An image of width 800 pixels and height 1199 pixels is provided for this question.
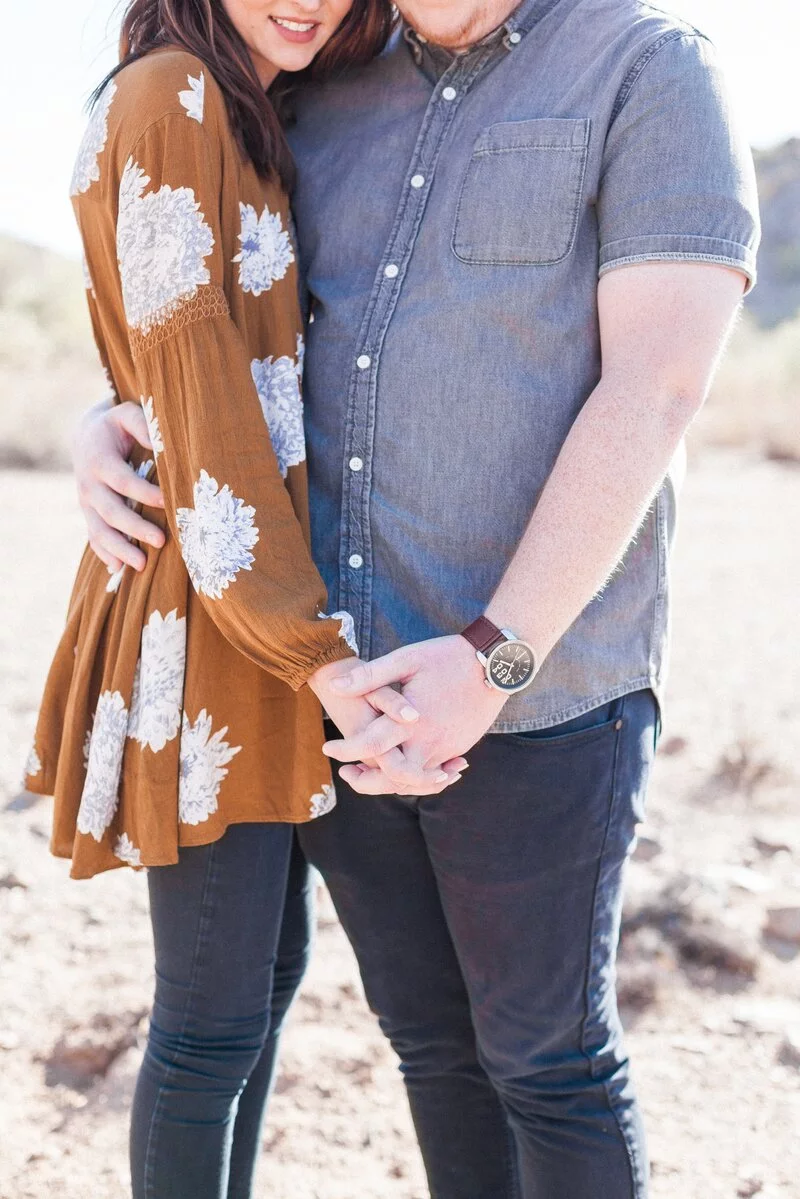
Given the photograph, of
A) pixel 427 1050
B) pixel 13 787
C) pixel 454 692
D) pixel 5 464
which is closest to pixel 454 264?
pixel 454 692

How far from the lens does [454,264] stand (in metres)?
1.62

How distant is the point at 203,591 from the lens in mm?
1559

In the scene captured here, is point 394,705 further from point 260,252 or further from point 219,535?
point 260,252

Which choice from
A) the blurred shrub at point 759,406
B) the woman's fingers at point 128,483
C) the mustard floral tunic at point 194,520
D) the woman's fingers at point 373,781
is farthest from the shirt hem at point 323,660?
the blurred shrub at point 759,406

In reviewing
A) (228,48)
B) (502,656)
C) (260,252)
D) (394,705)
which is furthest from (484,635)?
(228,48)

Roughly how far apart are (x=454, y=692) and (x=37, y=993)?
6.92 feet

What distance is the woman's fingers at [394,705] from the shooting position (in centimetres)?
145

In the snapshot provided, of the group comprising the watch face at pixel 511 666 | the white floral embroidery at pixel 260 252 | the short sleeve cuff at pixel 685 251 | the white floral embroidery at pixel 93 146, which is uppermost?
the white floral embroidery at pixel 93 146

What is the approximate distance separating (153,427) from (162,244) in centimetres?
24

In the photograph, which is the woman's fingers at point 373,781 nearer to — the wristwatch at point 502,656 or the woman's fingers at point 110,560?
the wristwatch at point 502,656

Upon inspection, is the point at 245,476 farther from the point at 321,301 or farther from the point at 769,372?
the point at 769,372

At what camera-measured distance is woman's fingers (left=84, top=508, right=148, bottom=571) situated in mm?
1708

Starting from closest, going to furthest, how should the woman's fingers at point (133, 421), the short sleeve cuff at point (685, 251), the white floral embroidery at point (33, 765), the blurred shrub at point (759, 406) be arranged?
the short sleeve cuff at point (685, 251) → the woman's fingers at point (133, 421) → the white floral embroidery at point (33, 765) → the blurred shrub at point (759, 406)

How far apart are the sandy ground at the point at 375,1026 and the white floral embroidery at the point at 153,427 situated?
1651 millimetres
